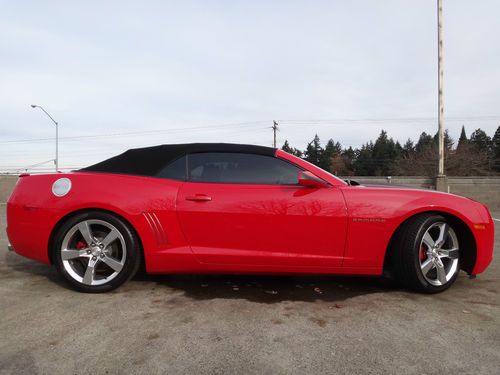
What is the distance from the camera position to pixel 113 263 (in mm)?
3102

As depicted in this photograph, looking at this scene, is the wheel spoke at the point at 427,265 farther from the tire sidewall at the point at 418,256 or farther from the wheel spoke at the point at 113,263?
the wheel spoke at the point at 113,263

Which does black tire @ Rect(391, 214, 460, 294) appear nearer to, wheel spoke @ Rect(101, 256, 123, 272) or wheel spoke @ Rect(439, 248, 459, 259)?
wheel spoke @ Rect(439, 248, 459, 259)

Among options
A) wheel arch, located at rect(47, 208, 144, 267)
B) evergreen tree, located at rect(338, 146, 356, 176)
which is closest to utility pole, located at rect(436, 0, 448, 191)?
wheel arch, located at rect(47, 208, 144, 267)

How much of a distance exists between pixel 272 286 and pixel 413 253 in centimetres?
125

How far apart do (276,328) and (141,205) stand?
1.48 m

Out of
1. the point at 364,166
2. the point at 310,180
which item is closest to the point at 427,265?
the point at 310,180

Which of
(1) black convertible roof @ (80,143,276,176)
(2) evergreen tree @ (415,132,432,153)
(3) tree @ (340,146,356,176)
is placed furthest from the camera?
(3) tree @ (340,146,356,176)

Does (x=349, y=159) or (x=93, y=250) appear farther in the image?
(x=349, y=159)

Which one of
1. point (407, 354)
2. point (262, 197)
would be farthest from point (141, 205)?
point (407, 354)

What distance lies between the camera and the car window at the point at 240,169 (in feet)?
10.3

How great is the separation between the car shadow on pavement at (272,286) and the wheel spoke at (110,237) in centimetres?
60

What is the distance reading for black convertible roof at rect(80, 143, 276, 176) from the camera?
10.7ft

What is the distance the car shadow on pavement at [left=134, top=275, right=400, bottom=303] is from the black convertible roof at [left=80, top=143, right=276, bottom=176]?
1.08 metres

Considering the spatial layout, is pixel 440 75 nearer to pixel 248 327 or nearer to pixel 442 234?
pixel 442 234
